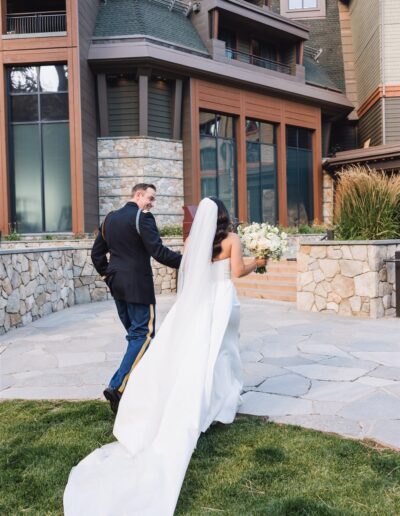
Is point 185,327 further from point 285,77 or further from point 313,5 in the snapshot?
point 313,5

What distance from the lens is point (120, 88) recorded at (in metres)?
18.2

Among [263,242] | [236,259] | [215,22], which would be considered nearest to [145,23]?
Result: [215,22]

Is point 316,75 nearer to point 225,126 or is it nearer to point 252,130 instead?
point 252,130

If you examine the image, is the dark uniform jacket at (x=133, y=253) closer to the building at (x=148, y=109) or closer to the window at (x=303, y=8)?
the building at (x=148, y=109)

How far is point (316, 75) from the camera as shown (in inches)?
941

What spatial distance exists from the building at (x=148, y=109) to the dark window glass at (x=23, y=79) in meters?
0.03

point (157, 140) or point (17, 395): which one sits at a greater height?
point (157, 140)

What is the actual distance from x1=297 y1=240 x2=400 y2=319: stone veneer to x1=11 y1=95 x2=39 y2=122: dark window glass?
12.0m

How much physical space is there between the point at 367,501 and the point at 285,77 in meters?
21.0

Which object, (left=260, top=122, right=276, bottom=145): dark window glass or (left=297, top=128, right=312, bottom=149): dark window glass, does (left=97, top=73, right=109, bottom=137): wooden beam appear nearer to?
(left=260, top=122, right=276, bottom=145): dark window glass

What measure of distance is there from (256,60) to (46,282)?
16107mm

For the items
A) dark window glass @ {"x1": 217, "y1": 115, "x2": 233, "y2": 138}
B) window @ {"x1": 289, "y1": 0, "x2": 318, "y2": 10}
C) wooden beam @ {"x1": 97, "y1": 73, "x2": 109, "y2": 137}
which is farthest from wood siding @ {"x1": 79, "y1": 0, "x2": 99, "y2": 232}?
window @ {"x1": 289, "y1": 0, "x2": 318, "y2": 10}

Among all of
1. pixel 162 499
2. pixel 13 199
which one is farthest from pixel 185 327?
pixel 13 199

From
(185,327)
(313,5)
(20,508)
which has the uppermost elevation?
(313,5)
